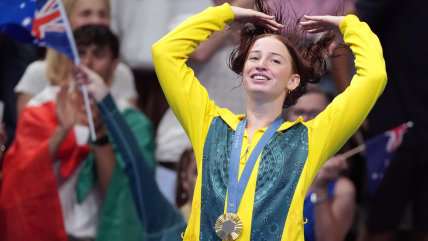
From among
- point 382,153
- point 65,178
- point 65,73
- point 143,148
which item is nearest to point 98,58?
point 65,73

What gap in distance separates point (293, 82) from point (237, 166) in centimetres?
44

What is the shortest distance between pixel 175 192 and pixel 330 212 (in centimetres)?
110

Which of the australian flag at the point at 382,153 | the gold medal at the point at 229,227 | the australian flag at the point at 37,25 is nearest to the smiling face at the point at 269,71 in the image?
the gold medal at the point at 229,227

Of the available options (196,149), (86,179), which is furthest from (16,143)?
(196,149)

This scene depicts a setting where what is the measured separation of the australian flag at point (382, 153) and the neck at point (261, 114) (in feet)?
5.97

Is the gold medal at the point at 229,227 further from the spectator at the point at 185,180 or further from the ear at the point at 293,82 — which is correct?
the spectator at the point at 185,180

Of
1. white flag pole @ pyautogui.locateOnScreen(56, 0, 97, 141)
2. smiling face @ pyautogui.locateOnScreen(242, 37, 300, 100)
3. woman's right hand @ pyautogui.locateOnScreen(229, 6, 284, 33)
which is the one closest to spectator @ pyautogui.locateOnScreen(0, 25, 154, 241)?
white flag pole @ pyautogui.locateOnScreen(56, 0, 97, 141)

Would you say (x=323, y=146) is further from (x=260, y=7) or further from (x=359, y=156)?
(x=359, y=156)

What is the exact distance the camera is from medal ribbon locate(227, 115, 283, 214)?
81.4 inches

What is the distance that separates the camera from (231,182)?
6.86 feet

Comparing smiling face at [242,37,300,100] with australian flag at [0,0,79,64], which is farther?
australian flag at [0,0,79,64]

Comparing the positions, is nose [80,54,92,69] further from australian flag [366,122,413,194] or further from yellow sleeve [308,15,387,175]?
yellow sleeve [308,15,387,175]

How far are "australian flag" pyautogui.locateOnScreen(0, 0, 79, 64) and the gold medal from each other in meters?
2.16

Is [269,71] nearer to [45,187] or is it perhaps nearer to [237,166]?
[237,166]
